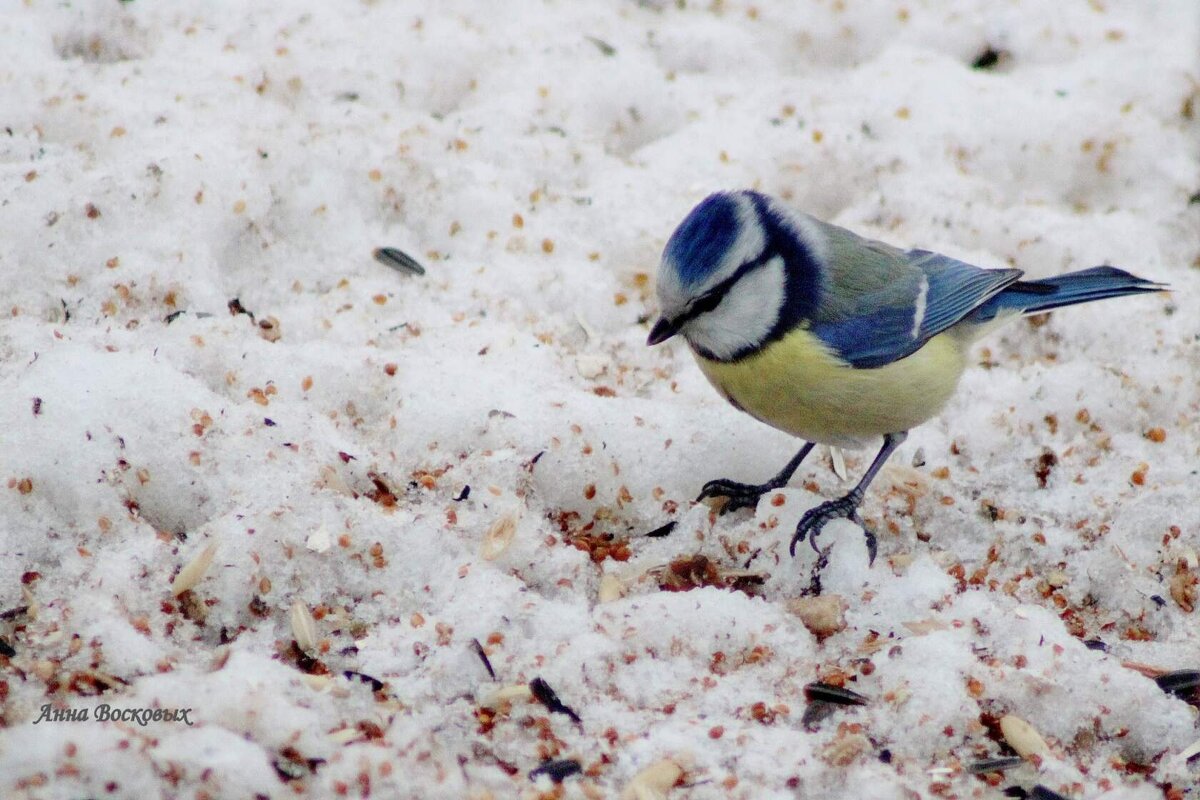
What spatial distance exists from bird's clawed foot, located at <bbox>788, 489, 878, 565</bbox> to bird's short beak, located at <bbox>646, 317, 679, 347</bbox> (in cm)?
49

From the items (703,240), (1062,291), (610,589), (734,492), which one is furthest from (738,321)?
(1062,291)

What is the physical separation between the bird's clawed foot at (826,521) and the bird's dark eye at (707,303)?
1.61 ft

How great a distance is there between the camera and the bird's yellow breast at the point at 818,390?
7.56 feet

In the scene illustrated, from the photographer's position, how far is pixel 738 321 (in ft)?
7.56

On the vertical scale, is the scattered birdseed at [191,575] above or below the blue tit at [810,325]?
below

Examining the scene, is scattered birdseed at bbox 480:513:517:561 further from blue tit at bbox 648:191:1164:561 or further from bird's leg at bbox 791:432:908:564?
bird's leg at bbox 791:432:908:564

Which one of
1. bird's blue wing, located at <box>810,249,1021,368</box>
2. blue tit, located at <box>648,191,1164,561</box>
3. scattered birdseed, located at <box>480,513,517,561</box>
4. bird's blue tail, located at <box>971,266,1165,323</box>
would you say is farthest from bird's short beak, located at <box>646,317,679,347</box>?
bird's blue tail, located at <box>971,266,1165,323</box>

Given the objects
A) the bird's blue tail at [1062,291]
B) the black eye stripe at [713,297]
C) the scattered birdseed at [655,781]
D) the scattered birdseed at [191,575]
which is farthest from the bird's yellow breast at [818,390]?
the scattered birdseed at [191,575]

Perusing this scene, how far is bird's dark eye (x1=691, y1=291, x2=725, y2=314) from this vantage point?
88.8 inches

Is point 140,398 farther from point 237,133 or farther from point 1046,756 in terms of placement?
point 1046,756

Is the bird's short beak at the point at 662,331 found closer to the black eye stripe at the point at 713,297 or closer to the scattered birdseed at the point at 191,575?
the black eye stripe at the point at 713,297

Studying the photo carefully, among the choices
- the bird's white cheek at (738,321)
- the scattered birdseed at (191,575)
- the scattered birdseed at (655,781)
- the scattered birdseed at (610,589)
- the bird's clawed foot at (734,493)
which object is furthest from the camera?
the bird's clawed foot at (734,493)

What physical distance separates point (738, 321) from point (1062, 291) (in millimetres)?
885

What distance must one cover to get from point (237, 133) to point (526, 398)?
3.93 ft
